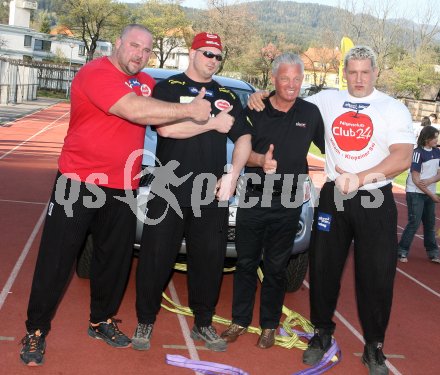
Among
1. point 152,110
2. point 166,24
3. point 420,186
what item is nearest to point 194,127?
point 152,110

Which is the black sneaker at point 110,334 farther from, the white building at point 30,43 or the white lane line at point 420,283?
the white building at point 30,43

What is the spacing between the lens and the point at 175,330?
5133 mm

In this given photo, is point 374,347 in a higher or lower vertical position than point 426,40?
lower

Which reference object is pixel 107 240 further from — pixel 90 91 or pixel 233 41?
pixel 233 41

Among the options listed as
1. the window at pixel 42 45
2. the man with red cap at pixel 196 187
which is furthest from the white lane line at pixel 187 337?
the window at pixel 42 45

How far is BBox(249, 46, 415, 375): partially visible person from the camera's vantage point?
4.41 m

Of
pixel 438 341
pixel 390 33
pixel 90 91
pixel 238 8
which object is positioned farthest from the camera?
pixel 238 8

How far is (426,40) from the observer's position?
70125 millimetres

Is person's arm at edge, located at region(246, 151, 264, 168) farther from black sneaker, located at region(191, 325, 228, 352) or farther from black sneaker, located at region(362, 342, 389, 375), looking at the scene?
black sneaker, located at region(362, 342, 389, 375)

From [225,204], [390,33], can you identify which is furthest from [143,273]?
[390,33]

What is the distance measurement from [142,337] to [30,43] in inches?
3505

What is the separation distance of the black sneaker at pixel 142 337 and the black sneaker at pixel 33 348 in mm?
641

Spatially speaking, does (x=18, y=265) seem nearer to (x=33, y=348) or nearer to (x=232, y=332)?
(x=33, y=348)

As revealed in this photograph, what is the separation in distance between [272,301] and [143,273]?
989mm
